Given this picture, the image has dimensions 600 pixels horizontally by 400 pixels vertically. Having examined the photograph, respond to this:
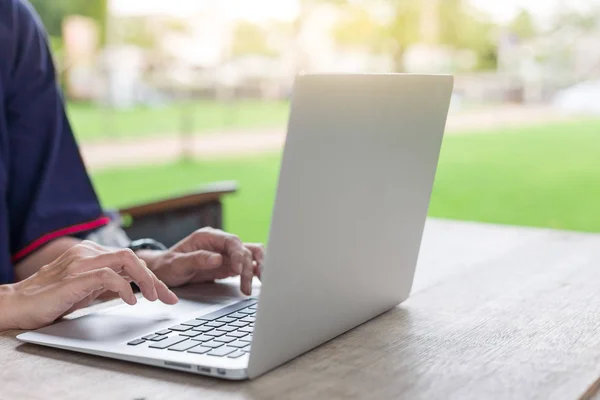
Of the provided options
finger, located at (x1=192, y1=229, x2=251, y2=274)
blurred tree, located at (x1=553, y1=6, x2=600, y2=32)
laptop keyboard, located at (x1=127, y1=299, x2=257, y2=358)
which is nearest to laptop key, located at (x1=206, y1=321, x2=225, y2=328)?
laptop keyboard, located at (x1=127, y1=299, x2=257, y2=358)

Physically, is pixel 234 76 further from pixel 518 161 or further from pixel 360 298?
pixel 360 298

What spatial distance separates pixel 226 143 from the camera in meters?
9.18

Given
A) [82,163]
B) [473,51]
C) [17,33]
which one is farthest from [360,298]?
[473,51]

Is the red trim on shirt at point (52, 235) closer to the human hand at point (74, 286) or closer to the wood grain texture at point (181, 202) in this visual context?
the human hand at point (74, 286)

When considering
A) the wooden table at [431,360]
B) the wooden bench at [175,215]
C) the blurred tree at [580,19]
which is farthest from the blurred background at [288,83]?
the wooden table at [431,360]

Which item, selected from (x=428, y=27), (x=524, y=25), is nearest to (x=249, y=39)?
(x=428, y=27)

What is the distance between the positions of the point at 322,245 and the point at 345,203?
5 cm

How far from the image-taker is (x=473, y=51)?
605 cm

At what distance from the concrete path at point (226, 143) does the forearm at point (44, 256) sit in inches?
236

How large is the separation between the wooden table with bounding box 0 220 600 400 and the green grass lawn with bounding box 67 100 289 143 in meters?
7.75

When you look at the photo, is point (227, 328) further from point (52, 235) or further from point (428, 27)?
point (428, 27)

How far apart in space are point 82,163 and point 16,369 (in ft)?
2.00

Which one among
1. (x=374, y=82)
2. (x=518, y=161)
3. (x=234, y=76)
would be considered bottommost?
(x=518, y=161)

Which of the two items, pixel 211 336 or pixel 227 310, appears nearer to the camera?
pixel 211 336
